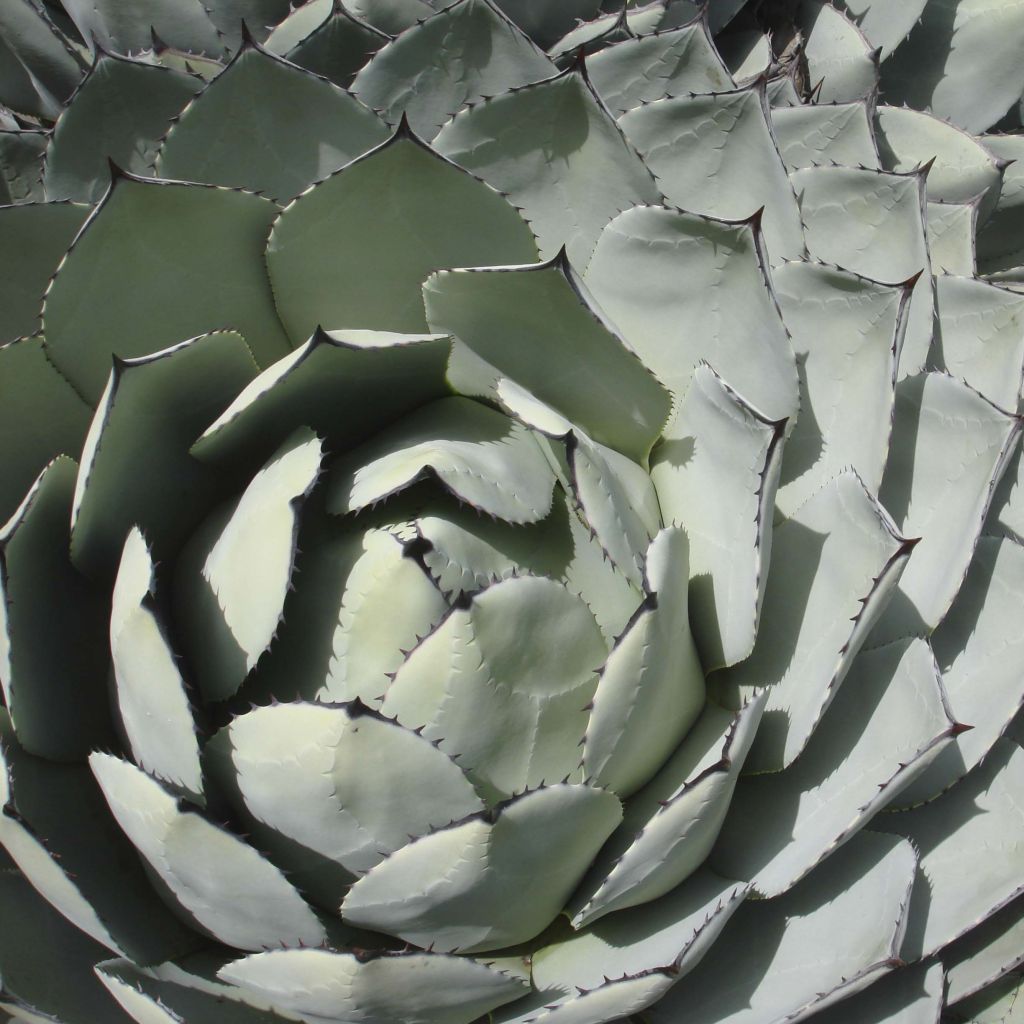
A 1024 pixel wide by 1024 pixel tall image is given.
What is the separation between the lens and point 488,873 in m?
0.96

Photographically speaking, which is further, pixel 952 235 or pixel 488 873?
pixel 952 235

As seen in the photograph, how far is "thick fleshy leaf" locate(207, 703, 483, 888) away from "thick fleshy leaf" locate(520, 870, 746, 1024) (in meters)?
0.19

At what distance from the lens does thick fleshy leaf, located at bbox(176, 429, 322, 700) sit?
102 cm

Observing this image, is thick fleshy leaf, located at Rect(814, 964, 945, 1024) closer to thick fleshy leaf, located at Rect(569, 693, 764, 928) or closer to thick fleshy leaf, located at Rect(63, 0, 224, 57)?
thick fleshy leaf, located at Rect(569, 693, 764, 928)

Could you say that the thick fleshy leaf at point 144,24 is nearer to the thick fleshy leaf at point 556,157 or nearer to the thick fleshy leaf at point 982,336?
the thick fleshy leaf at point 556,157

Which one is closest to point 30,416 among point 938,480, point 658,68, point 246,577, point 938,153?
point 246,577

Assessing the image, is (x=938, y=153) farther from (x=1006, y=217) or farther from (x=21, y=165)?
(x=21, y=165)

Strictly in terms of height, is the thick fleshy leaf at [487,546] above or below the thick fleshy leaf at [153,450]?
below

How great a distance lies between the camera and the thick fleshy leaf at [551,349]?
3.80ft

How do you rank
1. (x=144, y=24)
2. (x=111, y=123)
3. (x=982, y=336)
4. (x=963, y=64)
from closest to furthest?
(x=111, y=123) < (x=982, y=336) < (x=144, y=24) < (x=963, y=64)

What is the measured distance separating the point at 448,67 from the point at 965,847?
1.02 m

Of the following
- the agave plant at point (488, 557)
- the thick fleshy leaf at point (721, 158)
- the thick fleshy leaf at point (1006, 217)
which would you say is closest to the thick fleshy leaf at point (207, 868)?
the agave plant at point (488, 557)

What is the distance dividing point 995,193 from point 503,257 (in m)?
0.83

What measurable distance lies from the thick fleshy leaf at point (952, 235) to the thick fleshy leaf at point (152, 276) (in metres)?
0.86
